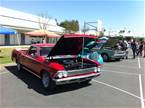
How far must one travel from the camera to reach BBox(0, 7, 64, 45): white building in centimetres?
3691

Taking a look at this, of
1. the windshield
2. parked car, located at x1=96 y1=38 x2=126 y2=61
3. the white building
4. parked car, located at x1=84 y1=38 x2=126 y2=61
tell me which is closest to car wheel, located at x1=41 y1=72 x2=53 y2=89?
the windshield

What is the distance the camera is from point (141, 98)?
21.7 feet

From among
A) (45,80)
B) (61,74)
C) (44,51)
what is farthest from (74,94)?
(44,51)

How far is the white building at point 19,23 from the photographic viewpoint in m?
36.9

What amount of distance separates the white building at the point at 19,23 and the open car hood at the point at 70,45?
27.9m

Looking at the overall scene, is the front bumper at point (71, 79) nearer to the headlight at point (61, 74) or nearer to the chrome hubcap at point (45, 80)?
the headlight at point (61, 74)

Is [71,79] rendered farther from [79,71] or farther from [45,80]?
[45,80]

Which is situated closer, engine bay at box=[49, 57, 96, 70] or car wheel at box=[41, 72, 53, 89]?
car wheel at box=[41, 72, 53, 89]

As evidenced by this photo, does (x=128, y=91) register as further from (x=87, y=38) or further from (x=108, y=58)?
(x=108, y=58)

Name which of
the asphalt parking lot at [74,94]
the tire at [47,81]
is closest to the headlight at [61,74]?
the tire at [47,81]

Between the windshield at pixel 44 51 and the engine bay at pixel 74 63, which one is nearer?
the engine bay at pixel 74 63

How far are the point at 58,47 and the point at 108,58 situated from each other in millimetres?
9683

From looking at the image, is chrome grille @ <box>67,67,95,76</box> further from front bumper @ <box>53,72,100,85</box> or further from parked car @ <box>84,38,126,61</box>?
parked car @ <box>84,38,126,61</box>

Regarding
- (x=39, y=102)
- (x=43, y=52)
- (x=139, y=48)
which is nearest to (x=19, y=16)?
(x=139, y=48)
